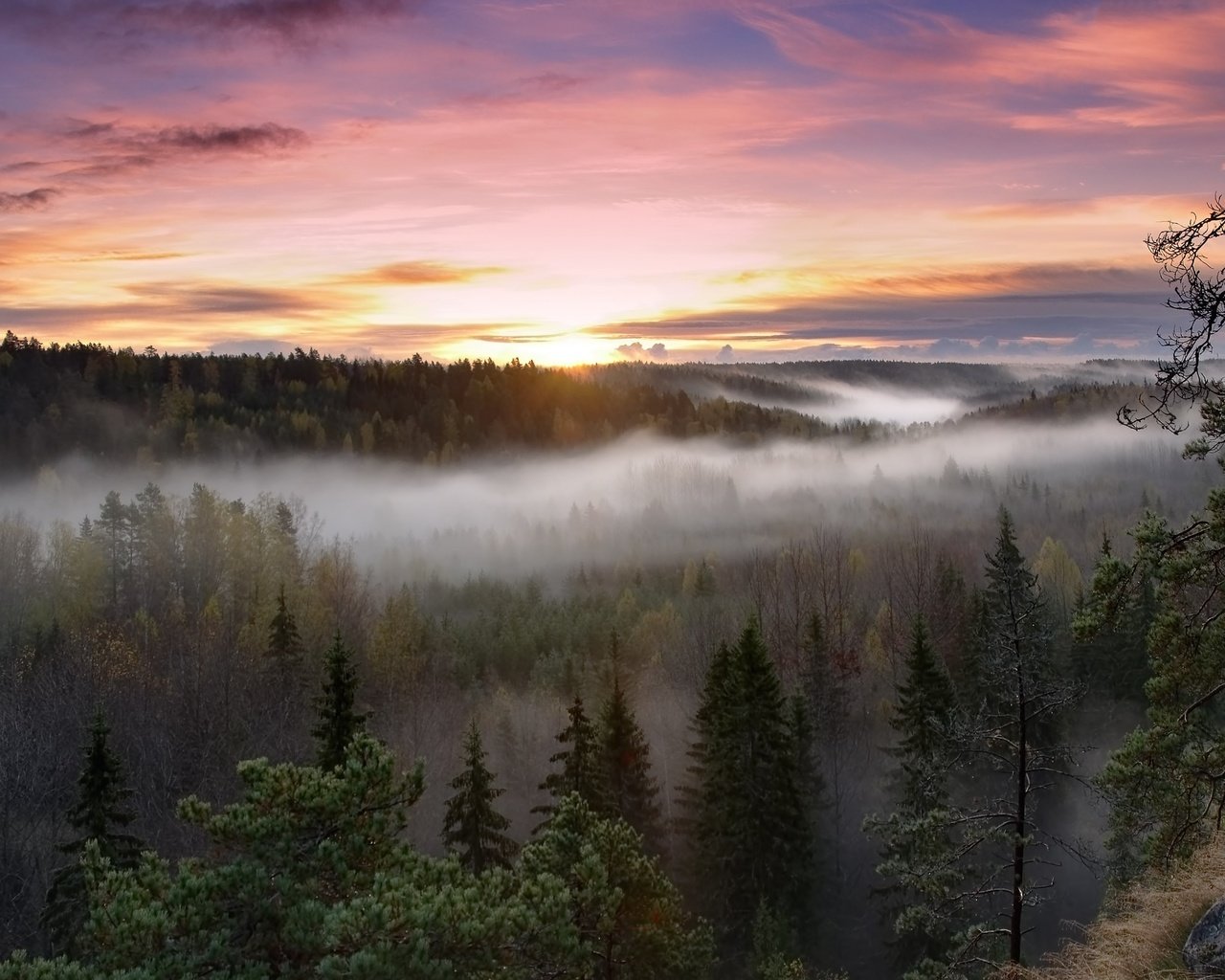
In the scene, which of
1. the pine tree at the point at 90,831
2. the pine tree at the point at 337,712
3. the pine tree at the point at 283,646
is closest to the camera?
the pine tree at the point at 90,831

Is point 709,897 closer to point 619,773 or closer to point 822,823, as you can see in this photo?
point 619,773

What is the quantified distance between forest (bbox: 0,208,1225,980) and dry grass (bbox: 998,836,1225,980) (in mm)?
1150

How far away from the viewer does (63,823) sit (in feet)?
116

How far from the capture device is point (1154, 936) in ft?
38.8

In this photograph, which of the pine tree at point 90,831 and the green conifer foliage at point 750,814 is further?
the green conifer foliage at point 750,814

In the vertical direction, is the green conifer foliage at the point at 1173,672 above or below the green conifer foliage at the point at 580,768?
above

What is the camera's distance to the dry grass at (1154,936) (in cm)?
1145

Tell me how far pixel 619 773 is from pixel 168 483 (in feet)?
358

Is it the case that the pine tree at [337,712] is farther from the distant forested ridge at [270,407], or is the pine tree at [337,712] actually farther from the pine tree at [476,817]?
the distant forested ridge at [270,407]

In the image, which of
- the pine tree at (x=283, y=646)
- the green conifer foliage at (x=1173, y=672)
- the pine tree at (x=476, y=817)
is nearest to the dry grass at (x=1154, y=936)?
the green conifer foliage at (x=1173, y=672)

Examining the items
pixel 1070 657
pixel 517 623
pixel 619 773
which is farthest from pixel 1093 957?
pixel 517 623

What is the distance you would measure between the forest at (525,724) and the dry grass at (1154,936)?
115 centimetres

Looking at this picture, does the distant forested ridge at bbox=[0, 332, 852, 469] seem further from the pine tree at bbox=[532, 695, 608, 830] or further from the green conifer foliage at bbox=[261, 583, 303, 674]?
the pine tree at bbox=[532, 695, 608, 830]

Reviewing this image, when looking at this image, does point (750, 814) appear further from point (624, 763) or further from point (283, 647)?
point (283, 647)
